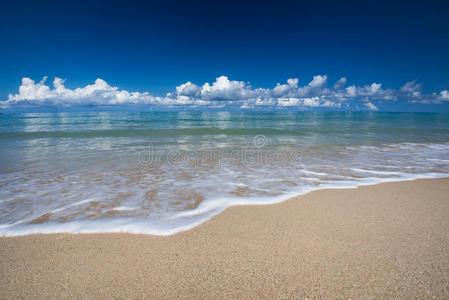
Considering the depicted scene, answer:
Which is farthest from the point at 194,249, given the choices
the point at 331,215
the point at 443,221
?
the point at 443,221

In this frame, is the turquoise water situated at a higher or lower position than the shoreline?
higher

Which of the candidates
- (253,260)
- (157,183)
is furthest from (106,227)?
(253,260)

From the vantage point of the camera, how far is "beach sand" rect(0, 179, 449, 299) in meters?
1.76

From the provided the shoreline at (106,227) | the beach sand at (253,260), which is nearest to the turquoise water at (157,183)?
the shoreline at (106,227)

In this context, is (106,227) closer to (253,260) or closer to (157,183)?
(157,183)

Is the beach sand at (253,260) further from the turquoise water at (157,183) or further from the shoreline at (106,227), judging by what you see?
the turquoise water at (157,183)

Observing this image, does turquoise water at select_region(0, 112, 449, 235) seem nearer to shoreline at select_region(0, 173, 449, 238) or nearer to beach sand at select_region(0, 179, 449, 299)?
shoreline at select_region(0, 173, 449, 238)

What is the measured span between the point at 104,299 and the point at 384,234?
301 centimetres

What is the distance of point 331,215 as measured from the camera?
9.84 feet

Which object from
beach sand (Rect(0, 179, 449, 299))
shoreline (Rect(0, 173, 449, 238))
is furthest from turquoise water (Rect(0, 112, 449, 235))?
beach sand (Rect(0, 179, 449, 299))

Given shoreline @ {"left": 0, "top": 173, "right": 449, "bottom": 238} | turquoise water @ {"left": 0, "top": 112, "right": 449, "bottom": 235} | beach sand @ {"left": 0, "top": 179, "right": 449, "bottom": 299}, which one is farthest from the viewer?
turquoise water @ {"left": 0, "top": 112, "right": 449, "bottom": 235}

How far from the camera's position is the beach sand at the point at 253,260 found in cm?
176

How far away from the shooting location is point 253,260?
2.09 metres

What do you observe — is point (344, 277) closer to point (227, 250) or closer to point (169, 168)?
point (227, 250)
